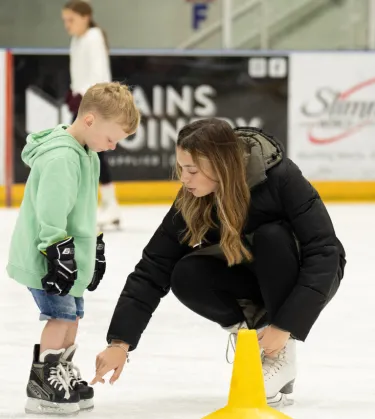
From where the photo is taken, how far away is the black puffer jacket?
7.84 feet

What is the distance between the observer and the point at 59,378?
2477 millimetres

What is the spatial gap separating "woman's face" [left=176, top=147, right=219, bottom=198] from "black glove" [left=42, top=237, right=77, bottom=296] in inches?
10.6

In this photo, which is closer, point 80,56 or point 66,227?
point 66,227

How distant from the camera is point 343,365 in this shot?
2924 millimetres

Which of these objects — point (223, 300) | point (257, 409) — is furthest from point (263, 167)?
point (257, 409)

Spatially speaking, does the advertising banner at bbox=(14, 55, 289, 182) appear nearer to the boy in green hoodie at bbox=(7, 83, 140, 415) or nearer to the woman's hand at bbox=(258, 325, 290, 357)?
the boy in green hoodie at bbox=(7, 83, 140, 415)

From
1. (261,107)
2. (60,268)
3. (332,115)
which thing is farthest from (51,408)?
(332,115)

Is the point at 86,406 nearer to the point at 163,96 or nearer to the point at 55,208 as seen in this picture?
the point at 55,208

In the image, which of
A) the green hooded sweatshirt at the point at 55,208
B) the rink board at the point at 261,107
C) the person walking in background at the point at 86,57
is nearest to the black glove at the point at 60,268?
the green hooded sweatshirt at the point at 55,208

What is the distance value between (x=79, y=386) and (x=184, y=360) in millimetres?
524

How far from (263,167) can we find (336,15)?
6067mm

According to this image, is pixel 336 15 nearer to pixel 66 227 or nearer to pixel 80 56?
pixel 80 56

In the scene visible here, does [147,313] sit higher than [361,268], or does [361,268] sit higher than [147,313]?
[147,313]

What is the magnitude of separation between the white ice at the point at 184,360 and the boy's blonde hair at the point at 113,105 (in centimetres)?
60
